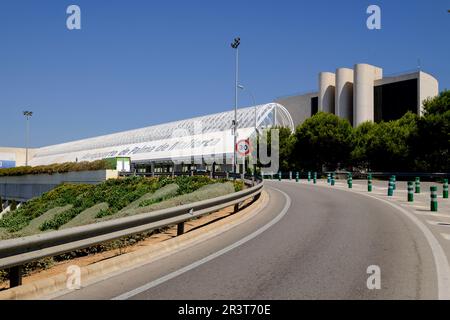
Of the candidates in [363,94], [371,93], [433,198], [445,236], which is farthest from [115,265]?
[371,93]

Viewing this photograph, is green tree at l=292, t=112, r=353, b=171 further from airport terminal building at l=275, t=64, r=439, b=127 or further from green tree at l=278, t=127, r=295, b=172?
airport terminal building at l=275, t=64, r=439, b=127

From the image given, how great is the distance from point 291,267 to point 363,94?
3066 inches

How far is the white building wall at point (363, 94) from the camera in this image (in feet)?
261

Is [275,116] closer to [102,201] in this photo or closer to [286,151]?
[286,151]

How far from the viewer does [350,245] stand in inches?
331

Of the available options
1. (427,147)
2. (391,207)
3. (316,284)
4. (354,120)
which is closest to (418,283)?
(316,284)

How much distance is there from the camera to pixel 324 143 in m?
55.9

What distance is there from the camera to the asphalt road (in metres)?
5.35

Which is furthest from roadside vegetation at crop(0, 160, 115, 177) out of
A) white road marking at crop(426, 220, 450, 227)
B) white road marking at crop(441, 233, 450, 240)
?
white road marking at crop(441, 233, 450, 240)

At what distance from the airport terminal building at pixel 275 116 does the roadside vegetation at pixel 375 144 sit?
23.2ft

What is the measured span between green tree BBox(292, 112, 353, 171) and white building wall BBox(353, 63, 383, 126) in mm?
24064

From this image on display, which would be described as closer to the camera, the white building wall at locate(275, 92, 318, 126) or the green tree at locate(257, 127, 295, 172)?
the green tree at locate(257, 127, 295, 172)
